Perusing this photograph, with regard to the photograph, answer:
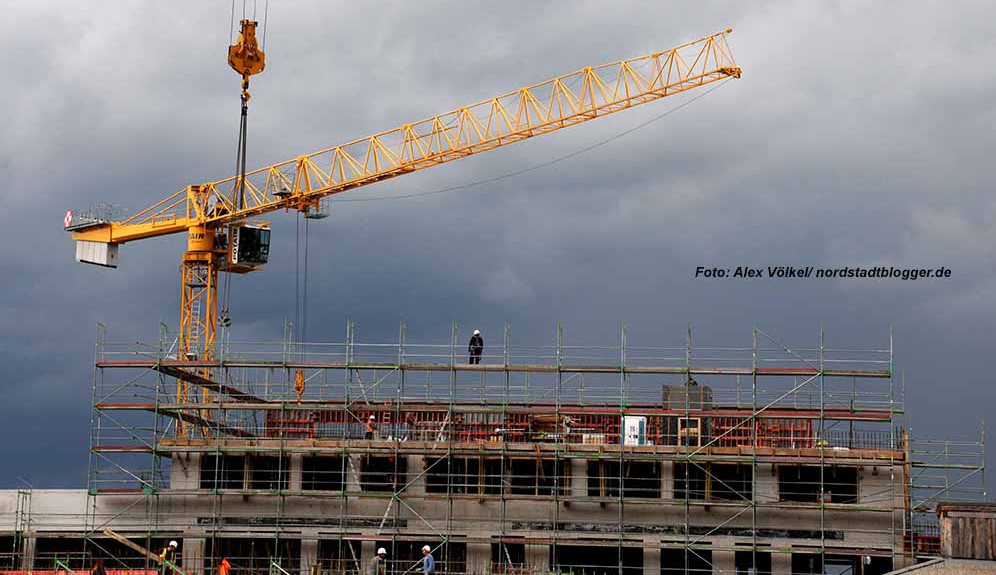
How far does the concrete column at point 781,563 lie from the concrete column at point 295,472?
19.2 metres

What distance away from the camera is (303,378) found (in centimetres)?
6234

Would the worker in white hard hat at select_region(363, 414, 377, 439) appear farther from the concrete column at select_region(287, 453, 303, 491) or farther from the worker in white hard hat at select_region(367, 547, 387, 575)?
the worker in white hard hat at select_region(367, 547, 387, 575)

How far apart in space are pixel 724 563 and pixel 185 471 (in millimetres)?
22235

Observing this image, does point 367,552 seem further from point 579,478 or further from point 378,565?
point 579,478

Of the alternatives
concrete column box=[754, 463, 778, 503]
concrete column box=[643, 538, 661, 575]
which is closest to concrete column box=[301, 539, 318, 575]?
concrete column box=[643, 538, 661, 575]

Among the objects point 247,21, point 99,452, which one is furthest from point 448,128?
point 99,452

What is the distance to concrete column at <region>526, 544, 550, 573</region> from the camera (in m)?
56.4

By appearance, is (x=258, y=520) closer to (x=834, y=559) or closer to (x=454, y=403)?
(x=454, y=403)

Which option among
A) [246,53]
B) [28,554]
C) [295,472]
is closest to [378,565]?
[295,472]

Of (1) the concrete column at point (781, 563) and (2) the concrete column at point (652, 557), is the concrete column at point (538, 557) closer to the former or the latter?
(2) the concrete column at point (652, 557)

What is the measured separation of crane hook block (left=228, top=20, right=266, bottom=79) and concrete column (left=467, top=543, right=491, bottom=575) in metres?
39.1

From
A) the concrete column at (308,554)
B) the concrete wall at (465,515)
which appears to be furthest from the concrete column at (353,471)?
the concrete column at (308,554)

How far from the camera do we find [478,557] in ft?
187

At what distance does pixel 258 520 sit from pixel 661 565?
53.7ft
